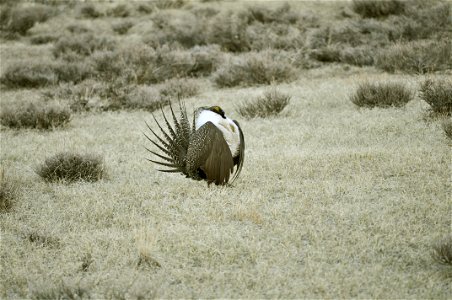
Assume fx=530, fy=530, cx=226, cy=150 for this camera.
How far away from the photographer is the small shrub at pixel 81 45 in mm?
12588

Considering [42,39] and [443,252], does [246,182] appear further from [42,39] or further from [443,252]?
[42,39]

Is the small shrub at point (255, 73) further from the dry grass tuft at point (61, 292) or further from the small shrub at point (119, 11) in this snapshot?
the small shrub at point (119, 11)

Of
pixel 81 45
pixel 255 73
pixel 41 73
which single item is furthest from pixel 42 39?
pixel 255 73

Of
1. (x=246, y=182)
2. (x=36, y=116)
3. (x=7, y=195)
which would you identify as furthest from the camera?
(x=36, y=116)

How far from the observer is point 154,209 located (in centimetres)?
428

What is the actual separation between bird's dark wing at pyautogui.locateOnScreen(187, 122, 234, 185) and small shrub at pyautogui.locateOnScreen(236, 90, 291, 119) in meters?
3.00

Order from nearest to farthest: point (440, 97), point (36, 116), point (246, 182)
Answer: point (246, 182) → point (440, 97) → point (36, 116)

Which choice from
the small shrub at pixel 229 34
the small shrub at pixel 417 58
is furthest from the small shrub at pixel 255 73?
the small shrub at pixel 229 34

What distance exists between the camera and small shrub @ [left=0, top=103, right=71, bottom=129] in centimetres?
732

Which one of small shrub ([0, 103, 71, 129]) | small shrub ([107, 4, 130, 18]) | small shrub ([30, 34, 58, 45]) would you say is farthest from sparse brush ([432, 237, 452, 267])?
small shrub ([107, 4, 130, 18])

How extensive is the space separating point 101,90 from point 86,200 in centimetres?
494

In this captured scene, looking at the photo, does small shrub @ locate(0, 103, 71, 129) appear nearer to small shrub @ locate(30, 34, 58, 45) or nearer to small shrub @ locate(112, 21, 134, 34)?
small shrub @ locate(30, 34, 58, 45)

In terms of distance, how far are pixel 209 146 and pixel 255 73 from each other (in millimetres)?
5389

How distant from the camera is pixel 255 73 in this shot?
9352 mm
